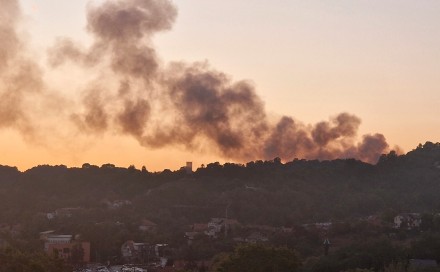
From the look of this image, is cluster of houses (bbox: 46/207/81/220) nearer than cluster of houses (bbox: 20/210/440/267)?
No

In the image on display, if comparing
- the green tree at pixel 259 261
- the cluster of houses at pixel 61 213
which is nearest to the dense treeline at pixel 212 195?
the cluster of houses at pixel 61 213

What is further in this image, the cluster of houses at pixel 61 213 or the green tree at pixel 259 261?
the cluster of houses at pixel 61 213

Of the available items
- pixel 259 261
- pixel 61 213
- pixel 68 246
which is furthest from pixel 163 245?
pixel 259 261

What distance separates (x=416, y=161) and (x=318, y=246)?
40049 mm

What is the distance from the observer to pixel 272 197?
3445 inches

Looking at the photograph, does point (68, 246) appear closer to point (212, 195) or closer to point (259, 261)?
point (212, 195)

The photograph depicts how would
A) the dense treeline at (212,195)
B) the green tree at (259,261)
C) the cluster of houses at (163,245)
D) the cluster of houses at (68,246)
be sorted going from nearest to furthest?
the green tree at (259,261)
the cluster of houses at (68,246)
the cluster of houses at (163,245)
the dense treeline at (212,195)

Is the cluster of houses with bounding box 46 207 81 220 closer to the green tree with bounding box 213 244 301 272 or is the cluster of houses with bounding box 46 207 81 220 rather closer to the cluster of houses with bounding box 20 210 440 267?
the cluster of houses with bounding box 20 210 440 267

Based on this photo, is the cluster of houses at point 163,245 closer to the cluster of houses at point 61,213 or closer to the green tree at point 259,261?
the cluster of houses at point 61,213

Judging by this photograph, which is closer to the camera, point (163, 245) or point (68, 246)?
point (163, 245)

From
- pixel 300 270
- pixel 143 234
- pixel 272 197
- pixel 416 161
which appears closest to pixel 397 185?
pixel 416 161

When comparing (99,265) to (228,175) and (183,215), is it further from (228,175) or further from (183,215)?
(228,175)

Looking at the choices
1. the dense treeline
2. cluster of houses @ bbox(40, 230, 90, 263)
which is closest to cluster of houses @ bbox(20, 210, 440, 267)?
cluster of houses @ bbox(40, 230, 90, 263)

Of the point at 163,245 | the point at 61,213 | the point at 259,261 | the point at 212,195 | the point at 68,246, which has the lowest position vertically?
the point at 259,261
